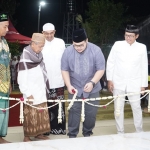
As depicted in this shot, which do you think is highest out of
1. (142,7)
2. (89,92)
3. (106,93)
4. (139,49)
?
(142,7)

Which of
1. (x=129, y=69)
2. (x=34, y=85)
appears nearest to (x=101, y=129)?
(x=129, y=69)

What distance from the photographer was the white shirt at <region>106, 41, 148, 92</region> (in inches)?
129

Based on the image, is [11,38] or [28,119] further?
[11,38]

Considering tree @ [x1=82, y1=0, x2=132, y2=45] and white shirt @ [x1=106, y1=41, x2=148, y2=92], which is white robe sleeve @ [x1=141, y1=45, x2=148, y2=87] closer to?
white shirt @ [x1=106, y1=41, x2=148, y2=92]

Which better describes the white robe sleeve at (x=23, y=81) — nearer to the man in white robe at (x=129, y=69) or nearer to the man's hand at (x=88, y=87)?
the man's hand at (x=88, y=87)

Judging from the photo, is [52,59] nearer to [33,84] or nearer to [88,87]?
[33,84]

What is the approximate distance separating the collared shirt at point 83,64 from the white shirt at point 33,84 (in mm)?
306

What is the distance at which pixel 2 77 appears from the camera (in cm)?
297

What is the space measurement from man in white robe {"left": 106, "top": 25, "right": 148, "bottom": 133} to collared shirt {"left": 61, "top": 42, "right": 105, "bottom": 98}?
34cm

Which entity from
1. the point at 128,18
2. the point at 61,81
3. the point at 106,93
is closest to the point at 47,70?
the point at 61,81

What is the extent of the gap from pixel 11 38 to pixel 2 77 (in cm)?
663

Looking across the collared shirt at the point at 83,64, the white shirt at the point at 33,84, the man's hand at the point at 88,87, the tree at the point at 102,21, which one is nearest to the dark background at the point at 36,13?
the tree at the point at 102,21

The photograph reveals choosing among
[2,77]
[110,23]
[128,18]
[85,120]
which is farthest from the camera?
[128,18]

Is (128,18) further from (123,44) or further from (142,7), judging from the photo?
(123,44)
